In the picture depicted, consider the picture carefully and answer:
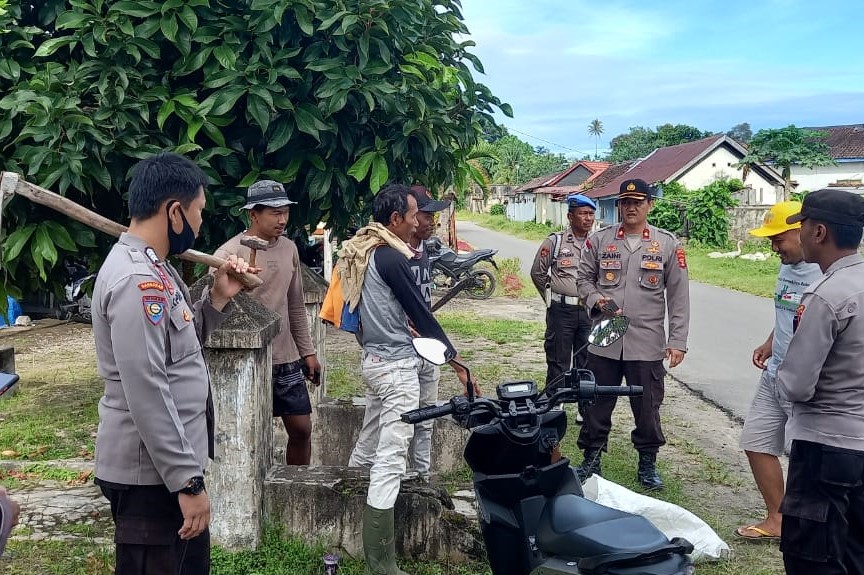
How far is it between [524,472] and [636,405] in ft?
7.84

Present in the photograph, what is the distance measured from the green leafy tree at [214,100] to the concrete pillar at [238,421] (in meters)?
1.04

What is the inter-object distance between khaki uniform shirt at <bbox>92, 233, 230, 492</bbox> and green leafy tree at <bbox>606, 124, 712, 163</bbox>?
52.2 metres

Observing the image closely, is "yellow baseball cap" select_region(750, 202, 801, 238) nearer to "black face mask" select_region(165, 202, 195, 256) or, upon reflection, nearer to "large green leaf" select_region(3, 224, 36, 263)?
"black face mask" select_region(165, 202, 195, 256)

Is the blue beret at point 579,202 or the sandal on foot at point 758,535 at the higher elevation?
the blue beret at point 579,202

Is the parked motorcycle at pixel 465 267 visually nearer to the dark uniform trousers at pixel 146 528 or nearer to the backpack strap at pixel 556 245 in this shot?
the backpack strap at pixel 556 245

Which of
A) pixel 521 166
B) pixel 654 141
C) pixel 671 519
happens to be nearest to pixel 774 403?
pixel 671 519

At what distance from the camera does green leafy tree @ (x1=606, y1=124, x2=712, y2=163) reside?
53772 millimetres

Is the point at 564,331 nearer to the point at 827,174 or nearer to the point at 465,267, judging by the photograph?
the point at 465,267

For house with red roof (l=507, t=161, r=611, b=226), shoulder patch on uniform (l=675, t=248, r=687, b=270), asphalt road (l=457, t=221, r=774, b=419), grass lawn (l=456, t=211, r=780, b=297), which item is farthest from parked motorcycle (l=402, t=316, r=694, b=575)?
house with red roof (l=507, t=161, r=611, b=226)

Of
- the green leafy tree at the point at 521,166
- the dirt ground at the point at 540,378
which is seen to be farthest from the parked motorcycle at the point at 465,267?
the green leafy tree at the point at 521,166

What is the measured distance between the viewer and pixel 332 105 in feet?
13.1

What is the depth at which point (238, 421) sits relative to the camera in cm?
351

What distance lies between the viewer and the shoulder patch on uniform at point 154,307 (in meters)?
2.14

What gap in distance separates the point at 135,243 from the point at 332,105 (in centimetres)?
193
